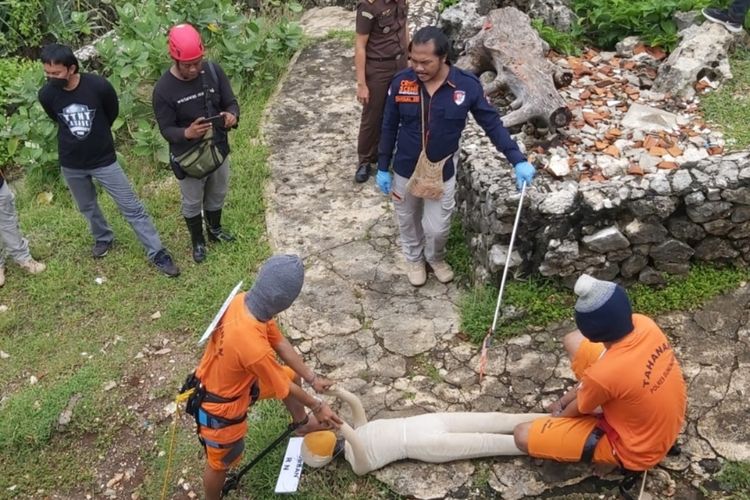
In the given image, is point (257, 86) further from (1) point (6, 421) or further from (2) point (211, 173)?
(1) point (6, 421)

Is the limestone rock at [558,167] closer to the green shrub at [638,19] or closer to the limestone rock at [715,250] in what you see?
the limestone rock at [715,250]

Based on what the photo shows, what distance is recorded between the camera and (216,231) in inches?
208

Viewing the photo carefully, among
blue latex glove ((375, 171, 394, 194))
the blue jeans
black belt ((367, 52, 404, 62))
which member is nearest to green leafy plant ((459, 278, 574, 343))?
blue latex glove ((375, 171, 394, 194))

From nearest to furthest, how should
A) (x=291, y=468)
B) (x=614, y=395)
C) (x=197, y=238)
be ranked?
(x=614, y=395) → (x=291, y=468) → (x=197, y=238)

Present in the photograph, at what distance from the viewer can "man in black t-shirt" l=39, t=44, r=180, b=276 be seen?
4.48 meters

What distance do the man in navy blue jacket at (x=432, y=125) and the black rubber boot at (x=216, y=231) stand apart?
141cm

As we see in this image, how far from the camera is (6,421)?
407cm

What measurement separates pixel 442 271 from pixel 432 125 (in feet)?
3.53

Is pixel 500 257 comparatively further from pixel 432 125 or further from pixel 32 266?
pixel 32 266

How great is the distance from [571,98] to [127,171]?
3890mm

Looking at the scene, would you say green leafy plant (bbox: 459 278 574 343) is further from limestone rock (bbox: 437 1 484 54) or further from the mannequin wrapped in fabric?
limestone rock (bbox: 437 1 484 54)

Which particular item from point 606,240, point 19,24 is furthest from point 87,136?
point 19,24

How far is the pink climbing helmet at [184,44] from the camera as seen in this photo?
4148 mm

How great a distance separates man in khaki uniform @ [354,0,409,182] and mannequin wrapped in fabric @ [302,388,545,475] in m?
2.67
